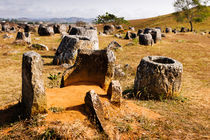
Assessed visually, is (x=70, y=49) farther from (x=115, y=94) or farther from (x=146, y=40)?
(x=146, y=40)

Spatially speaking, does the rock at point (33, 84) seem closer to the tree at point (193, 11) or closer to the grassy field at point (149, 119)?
the grassy field at point (149, 119)

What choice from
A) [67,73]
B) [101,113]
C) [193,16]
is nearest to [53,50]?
[67,73]

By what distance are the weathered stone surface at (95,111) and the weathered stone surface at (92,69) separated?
80.2 inches

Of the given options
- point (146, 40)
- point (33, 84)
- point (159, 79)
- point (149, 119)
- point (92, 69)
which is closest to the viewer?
point (33, 84)

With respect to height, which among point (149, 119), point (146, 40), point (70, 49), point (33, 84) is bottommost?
point (149, 119)

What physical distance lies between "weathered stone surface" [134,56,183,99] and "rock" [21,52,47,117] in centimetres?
365

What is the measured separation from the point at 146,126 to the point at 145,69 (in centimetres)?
275

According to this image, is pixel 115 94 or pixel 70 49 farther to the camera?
pixel 70 49

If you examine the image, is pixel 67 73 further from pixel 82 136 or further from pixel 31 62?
pixel 82 136

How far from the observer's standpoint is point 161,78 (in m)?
6.67

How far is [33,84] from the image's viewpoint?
4.13 m

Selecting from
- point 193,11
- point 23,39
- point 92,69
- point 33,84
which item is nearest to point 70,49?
point 92,69

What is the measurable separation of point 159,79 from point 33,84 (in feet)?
14.7

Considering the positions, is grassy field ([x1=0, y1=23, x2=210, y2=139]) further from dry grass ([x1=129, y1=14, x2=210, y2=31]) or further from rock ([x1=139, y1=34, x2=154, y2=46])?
dry grass ([x1=129, y1=14, x2=210, y2=31])
